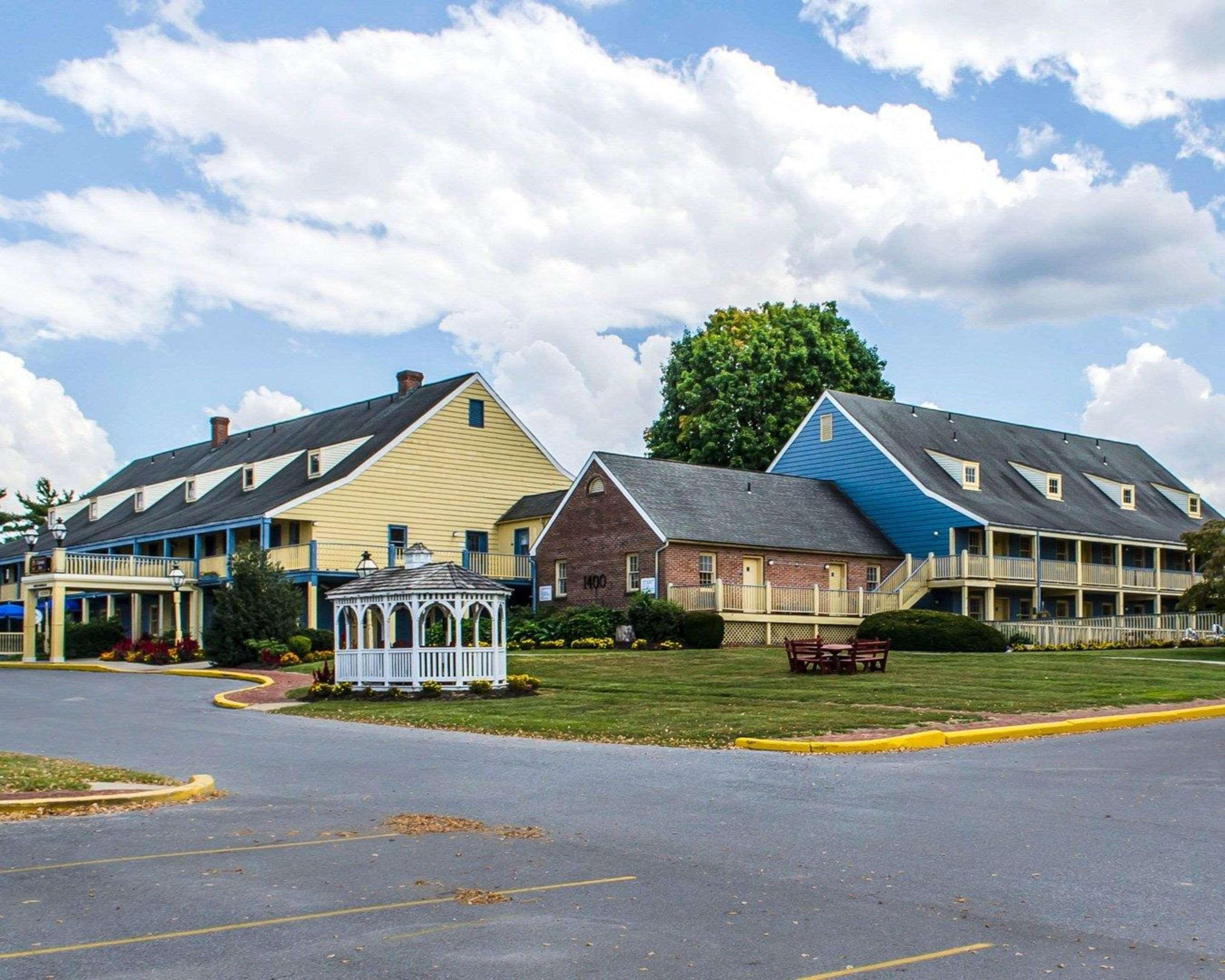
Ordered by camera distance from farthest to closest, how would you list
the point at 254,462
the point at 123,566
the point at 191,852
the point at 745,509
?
the point at 254,462
the point at 123,566
the point at 745,509
the point at 191,852

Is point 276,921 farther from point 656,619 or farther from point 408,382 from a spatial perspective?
point 408,382

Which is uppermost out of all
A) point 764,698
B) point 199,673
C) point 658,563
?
point 658,563

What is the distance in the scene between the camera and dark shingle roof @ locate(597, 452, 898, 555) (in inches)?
1638

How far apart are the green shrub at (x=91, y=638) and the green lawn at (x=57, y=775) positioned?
36397 mm

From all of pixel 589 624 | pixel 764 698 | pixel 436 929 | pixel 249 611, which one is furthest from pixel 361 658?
pixel 436 929

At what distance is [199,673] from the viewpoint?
1423 inches

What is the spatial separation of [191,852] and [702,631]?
2856 cm

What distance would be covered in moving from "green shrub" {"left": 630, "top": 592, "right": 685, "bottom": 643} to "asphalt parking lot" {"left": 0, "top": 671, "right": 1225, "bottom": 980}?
2233 centimetres

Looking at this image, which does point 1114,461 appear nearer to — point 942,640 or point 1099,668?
point 942,640

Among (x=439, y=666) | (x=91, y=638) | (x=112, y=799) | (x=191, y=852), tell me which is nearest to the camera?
(x=191, y=852)

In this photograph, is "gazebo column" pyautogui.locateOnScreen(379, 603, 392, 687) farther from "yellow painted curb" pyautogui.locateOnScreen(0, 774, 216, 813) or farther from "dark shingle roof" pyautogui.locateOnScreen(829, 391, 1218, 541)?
"dark shingle roof" pyautogui.locateOnScreen(829, 391, 1218, 541)

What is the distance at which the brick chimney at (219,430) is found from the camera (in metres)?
61.8

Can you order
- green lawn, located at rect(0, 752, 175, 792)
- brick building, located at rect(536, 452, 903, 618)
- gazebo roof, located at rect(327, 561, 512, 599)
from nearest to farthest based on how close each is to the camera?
green lawn, located at rect(0, 752, 175, 792), gazebo roof, located at rect(327, 561, 512, 599), brick building, located at rect(536, 452, 903, 618)

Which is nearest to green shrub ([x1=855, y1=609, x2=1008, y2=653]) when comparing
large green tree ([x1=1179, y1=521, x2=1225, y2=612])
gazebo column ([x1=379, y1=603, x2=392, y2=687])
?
large green tree ([x1=1179, y1=521, x2=1225, y2=612])
